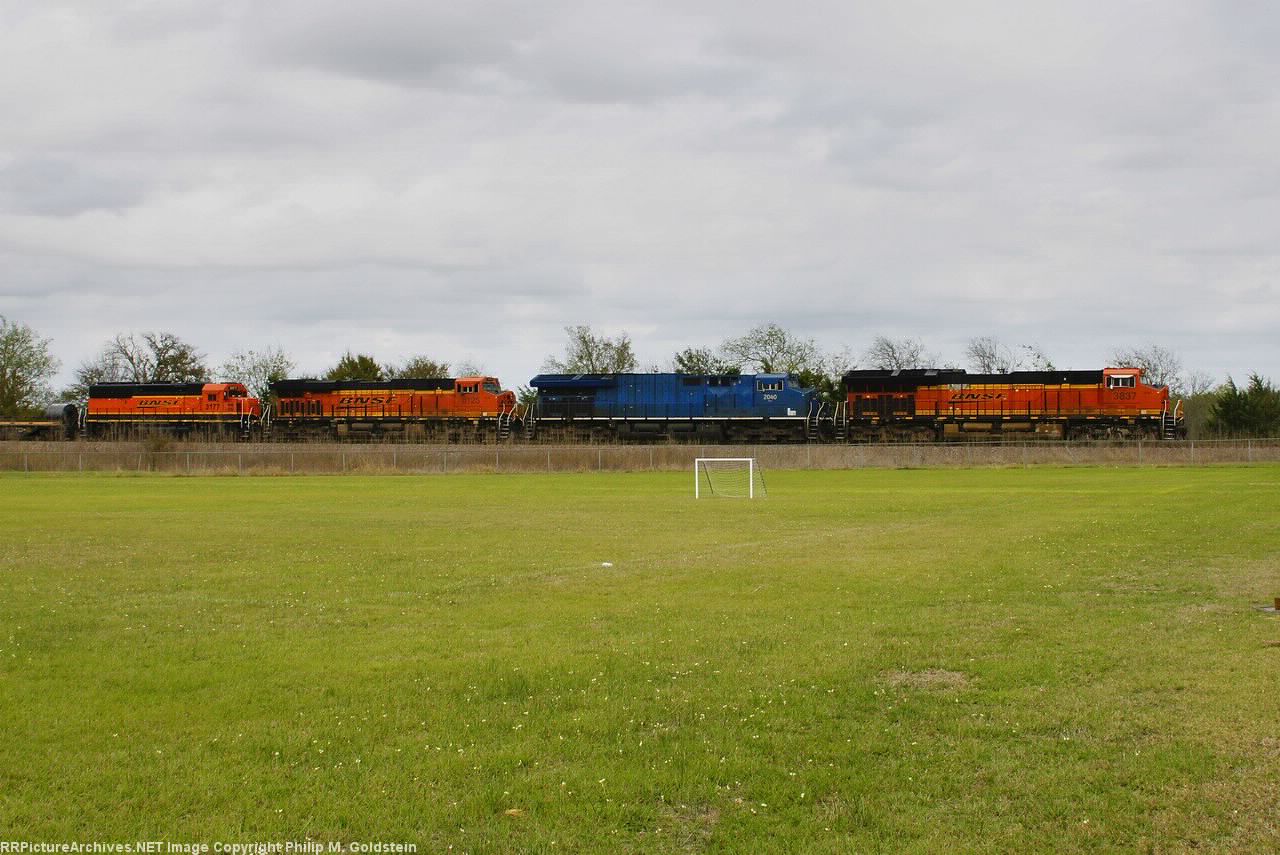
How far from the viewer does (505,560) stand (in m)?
18.7

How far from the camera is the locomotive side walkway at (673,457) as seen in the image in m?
57.1

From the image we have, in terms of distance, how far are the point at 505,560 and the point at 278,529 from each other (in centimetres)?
865

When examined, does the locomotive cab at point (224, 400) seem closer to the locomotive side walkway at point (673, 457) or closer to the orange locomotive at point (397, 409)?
the orange locomotive at point (397, 409)

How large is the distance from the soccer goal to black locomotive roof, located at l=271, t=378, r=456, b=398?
78.9 ft

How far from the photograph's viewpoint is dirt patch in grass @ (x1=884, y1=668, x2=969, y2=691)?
9.33 metres

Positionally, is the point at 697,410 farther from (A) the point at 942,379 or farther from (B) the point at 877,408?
(A) the point at 942,379

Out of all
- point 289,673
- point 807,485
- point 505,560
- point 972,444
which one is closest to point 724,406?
point 972,444

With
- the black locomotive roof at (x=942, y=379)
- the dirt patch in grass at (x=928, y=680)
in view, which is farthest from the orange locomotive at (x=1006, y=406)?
the dirt patch in grass at (x=928, y=680)

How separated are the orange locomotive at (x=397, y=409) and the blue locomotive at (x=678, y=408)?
10.3 feet

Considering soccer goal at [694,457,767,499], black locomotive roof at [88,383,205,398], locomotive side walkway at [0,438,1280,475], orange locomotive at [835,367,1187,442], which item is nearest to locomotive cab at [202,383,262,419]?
black locomotive roof at [88,383,205,398]

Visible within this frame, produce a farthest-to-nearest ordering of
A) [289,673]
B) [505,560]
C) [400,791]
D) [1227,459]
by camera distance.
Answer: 1. [1227,459]
2. [505,560]
3. [289,673]
4. [400,791]

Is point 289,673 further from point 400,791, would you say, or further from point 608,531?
point 608,531

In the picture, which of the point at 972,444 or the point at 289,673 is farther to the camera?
the point at 972,444

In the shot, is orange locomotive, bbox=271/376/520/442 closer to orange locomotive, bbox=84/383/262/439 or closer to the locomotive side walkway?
orange locomotive, bbox=84/383/262/439
